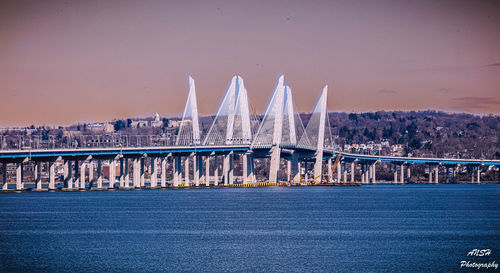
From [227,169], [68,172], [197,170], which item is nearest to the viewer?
[68,172]

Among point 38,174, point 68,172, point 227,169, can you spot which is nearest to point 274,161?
point 227,169

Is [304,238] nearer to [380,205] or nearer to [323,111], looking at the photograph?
[380,205]

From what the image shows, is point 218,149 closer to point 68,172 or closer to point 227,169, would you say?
point 227,169

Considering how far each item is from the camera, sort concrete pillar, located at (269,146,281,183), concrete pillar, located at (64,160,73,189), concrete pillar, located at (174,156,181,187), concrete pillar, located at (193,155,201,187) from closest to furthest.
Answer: concrete pillar, located at (64,160,73,189) → concrete pillar, located at (174,156,181,187) → concrete pillar, located at (269,146,281,183) → concrete pillar, located at (193,155,201,187)

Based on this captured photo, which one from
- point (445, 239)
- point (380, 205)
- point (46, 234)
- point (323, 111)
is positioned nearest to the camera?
point (445, 239)

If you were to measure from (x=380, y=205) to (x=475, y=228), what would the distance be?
25.4 meters

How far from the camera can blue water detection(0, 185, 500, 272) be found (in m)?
41.5

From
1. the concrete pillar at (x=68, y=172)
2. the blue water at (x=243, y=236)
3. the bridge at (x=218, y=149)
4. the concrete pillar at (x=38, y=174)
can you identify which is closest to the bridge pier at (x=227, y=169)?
the bridge at (x=218, y=149)

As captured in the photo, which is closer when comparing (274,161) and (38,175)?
(38,175)

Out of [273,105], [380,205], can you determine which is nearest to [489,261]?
[380,205]

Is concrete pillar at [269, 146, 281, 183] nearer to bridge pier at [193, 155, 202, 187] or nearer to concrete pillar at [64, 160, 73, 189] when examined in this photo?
bridge pier at [193, 155, 202, 187]

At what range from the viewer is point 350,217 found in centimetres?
6788

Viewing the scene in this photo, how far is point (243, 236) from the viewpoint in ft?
173

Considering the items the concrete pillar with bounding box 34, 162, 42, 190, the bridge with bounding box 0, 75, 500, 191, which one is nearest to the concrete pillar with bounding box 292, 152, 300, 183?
the bridge with bounding box 0, 75, 500, 191
